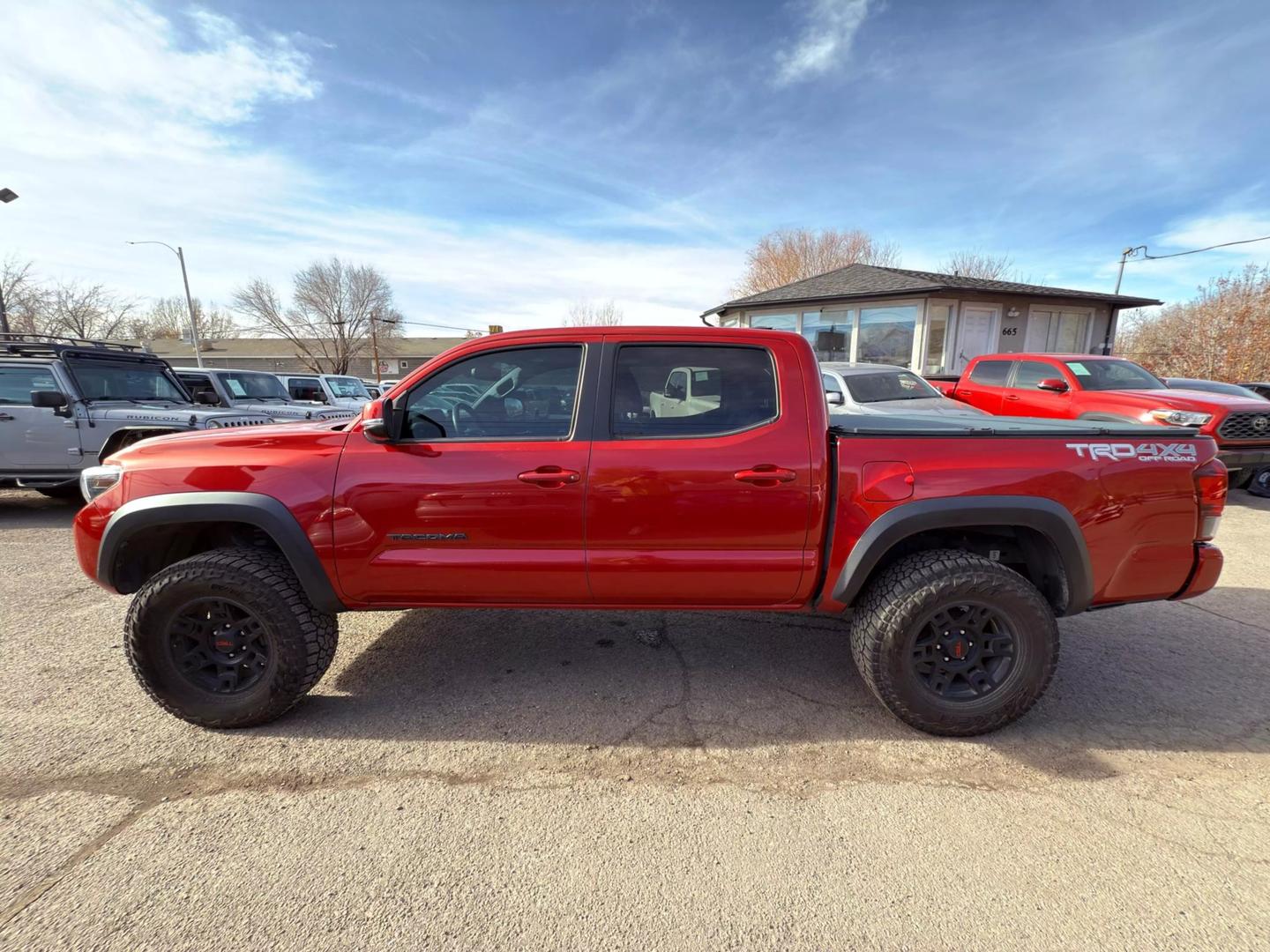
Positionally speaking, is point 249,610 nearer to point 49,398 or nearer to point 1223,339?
point 49,398

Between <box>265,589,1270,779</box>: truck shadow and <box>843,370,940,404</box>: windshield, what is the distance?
14.9 feet

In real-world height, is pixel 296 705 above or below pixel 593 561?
below

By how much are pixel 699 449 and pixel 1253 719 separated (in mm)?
3000

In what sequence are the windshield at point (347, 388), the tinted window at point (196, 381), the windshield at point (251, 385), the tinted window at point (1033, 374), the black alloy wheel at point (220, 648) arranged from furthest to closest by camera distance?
the windshield at point (347, 388) < the windshield at point (251, 385) < the tinted window at point (196, 381) < the tinted window at point (1033, 374) < the black alloy wheel at point (220, 648)

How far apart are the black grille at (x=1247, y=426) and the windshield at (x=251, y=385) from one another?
14234mm

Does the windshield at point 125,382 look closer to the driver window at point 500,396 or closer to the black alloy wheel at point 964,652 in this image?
the driver window at point 500,396

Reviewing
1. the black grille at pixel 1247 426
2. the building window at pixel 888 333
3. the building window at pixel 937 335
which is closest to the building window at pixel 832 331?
the building window at pixel 888 333

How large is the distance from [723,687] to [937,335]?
49.5 ft

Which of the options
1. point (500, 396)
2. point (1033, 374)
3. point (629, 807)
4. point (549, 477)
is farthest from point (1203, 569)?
point (1033, 374)

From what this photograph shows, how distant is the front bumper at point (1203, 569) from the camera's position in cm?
262

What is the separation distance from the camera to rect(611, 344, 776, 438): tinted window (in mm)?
2678

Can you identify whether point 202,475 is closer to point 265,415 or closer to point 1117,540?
point 1117,540

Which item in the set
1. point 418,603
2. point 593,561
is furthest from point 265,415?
point 593,561

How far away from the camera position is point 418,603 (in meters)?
2.79
